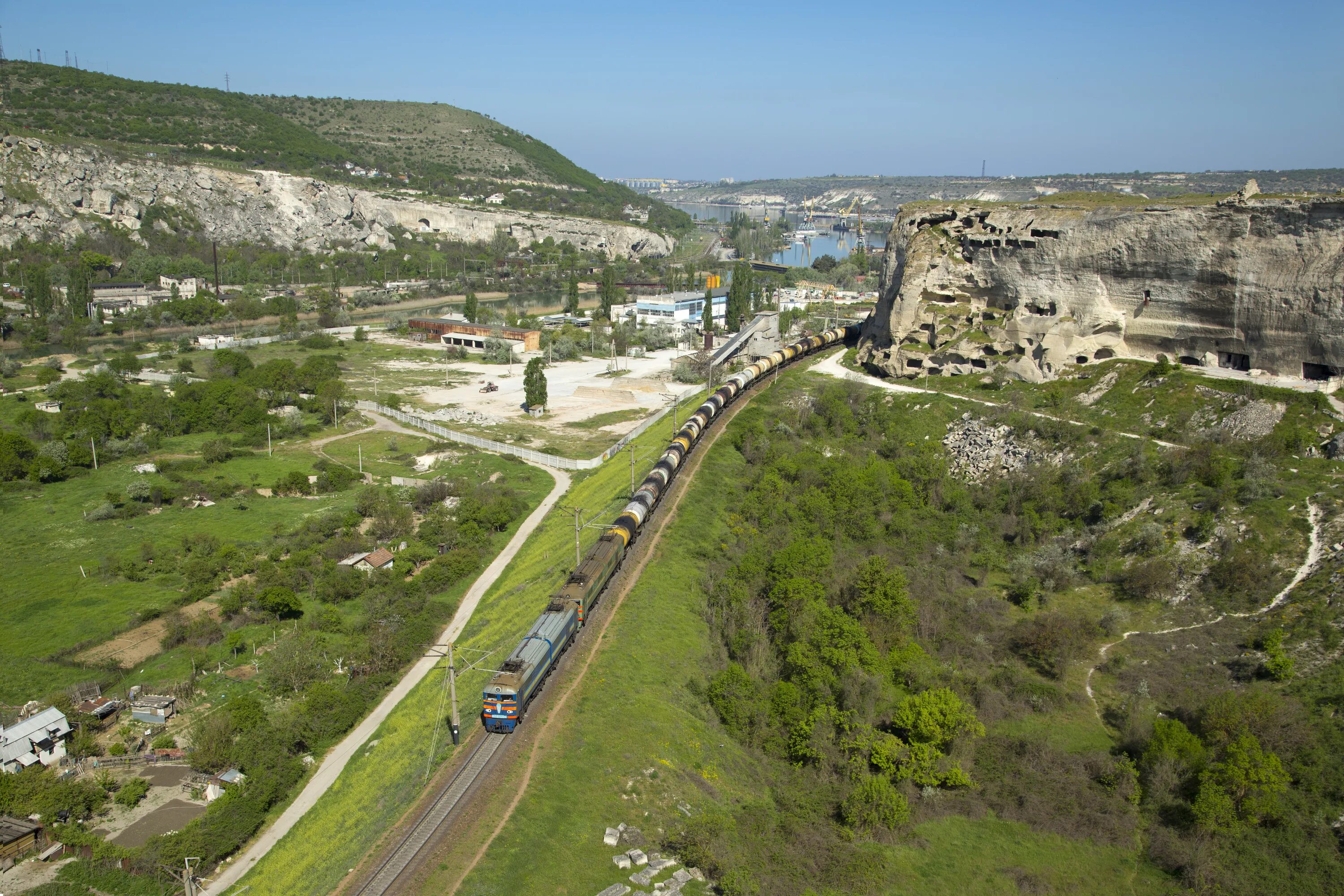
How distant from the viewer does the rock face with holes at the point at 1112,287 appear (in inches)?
1780

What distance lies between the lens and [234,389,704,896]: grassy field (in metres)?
21.2

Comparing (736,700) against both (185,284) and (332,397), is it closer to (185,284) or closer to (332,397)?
(332,397)

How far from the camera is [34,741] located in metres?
27.6

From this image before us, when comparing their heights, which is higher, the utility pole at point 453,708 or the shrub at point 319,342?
the shrub at point 319,342

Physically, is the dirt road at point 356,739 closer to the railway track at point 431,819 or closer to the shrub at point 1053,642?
the railway track at point 431,819

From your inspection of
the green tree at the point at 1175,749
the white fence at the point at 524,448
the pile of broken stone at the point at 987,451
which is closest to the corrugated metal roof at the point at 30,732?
the white fence at the point at 524,448

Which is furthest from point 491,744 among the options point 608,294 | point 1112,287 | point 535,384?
point 608,294

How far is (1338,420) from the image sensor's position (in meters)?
41.2

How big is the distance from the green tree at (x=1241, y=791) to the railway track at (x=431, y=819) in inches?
773

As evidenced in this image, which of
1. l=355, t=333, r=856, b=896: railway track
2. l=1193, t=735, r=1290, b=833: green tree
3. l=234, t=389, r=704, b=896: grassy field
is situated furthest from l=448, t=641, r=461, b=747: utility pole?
l=1193, t=735, r=1290, b=833: green tree

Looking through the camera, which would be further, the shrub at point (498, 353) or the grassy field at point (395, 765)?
the shrub at point (498, 353)

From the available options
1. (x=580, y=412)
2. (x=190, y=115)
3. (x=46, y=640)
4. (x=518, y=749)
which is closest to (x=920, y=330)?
(x=580, y=412)

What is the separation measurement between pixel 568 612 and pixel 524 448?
35258mm

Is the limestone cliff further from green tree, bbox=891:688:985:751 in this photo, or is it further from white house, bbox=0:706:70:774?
green tree, bbox=891:688:985:751
